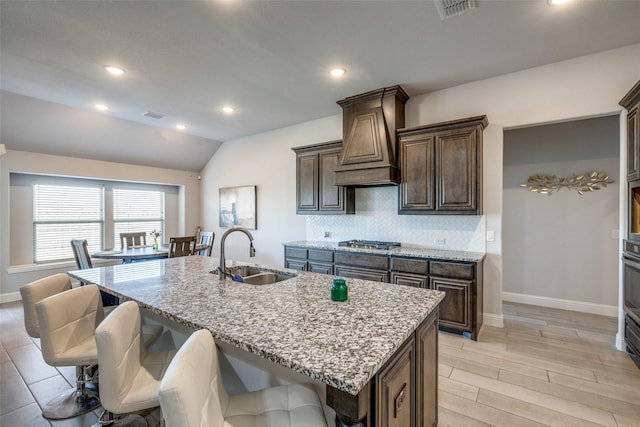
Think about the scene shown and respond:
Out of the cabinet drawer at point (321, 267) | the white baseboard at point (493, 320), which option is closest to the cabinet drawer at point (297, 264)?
the cabinet drawer at point (321, 267)

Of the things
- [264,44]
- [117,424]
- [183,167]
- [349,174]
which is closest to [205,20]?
[264,44]

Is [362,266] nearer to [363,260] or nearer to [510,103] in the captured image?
[363,260]

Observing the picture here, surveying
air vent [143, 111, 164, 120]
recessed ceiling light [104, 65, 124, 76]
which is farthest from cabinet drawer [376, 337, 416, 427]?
air vent [143, 111, 164, 120]

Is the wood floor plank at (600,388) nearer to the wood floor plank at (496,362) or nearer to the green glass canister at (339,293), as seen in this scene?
the wood floor plank at (496,362)

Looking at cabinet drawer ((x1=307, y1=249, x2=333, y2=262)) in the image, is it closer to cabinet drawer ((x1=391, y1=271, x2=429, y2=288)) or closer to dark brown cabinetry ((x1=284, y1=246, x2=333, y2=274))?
dark brown cabinetry ((x1=284, y1=246, x2=333, y2=274))

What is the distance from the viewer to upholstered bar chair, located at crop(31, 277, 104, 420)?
5.33ft

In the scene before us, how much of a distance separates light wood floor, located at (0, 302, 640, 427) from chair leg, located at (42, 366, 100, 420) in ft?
0.17

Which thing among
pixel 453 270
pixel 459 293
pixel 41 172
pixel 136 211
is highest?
pixel 41 172

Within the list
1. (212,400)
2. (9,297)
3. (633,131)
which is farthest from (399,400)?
(9,297)

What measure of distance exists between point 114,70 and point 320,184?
280 cm

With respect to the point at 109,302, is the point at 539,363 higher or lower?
lower

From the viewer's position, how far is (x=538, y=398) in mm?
2146

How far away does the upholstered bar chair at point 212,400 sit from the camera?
2.61 ft

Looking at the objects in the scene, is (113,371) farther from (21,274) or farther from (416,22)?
(21,274)
